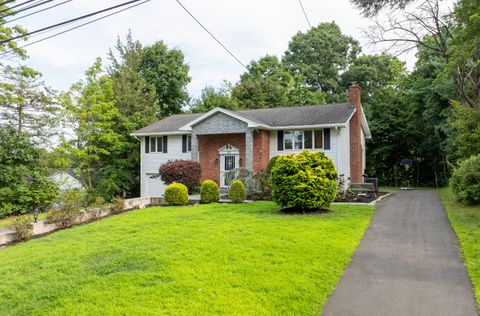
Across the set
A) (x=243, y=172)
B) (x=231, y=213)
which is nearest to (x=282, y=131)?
(x=243, y=172)

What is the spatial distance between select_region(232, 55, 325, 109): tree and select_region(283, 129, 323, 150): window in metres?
13.5

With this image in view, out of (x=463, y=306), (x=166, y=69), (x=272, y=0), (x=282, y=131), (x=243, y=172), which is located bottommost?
(x=463, y=306)

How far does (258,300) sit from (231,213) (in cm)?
749

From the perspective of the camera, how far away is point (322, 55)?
38.8m

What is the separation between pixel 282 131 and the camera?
20.1 metres

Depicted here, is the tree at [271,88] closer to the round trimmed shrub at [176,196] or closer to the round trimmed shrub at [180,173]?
the round trimmed shrub at [180,173]

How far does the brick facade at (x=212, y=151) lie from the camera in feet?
68.8

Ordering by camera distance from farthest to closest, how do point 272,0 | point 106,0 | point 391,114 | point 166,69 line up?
point 166,69 < point 391,114 < point 272,0 < point 106,0

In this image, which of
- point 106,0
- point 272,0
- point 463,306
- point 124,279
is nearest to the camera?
point 463,306

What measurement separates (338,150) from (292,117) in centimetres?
372

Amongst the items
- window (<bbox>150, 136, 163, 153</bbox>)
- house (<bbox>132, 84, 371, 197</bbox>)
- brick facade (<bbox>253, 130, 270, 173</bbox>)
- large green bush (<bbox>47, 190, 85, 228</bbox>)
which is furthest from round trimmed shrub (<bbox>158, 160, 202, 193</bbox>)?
large green bush (<bbox>47, 190, 85, 228</bbox>)

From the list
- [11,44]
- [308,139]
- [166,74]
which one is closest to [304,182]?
[308,139]

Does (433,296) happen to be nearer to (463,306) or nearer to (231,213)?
(463,306)

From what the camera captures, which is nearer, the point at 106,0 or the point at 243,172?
the point at 106,0
